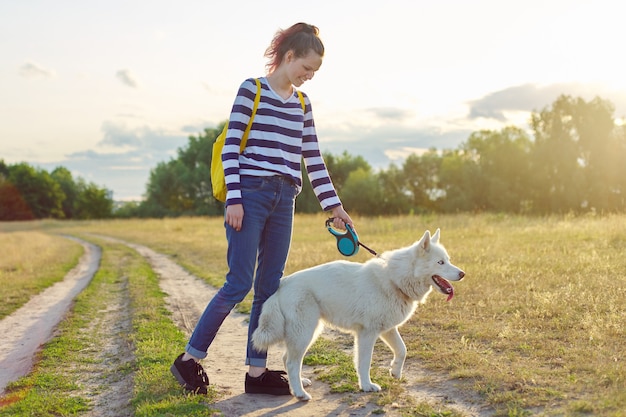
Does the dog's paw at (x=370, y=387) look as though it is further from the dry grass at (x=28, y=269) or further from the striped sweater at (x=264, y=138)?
the dry grass at (x=28, y=269)

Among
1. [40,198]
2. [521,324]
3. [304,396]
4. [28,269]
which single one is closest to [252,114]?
[304,396]

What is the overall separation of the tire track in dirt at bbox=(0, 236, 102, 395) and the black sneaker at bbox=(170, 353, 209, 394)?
5.98 ft

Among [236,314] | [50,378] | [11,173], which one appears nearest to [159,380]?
[50,378]

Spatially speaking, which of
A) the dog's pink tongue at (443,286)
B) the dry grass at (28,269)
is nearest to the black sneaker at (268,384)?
the dog's pink tongue at (443,286)

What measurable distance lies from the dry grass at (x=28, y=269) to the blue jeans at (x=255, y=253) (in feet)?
19.9

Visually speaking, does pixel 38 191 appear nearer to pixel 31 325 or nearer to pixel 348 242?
pixel 31 325

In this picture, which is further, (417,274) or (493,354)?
(493,354)

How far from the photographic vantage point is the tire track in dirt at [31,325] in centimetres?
602

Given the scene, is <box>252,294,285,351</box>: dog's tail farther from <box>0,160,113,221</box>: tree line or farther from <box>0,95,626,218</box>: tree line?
<box>0,160,113,221</box>: tree line

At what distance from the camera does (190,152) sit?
69938 mm

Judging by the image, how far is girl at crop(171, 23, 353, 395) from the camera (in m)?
4.25

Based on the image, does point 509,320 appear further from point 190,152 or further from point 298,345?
point 190,152

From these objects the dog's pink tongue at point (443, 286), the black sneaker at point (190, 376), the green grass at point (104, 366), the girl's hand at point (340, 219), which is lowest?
the green grass at point (104, 366)

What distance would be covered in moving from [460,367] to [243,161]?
2.76m
